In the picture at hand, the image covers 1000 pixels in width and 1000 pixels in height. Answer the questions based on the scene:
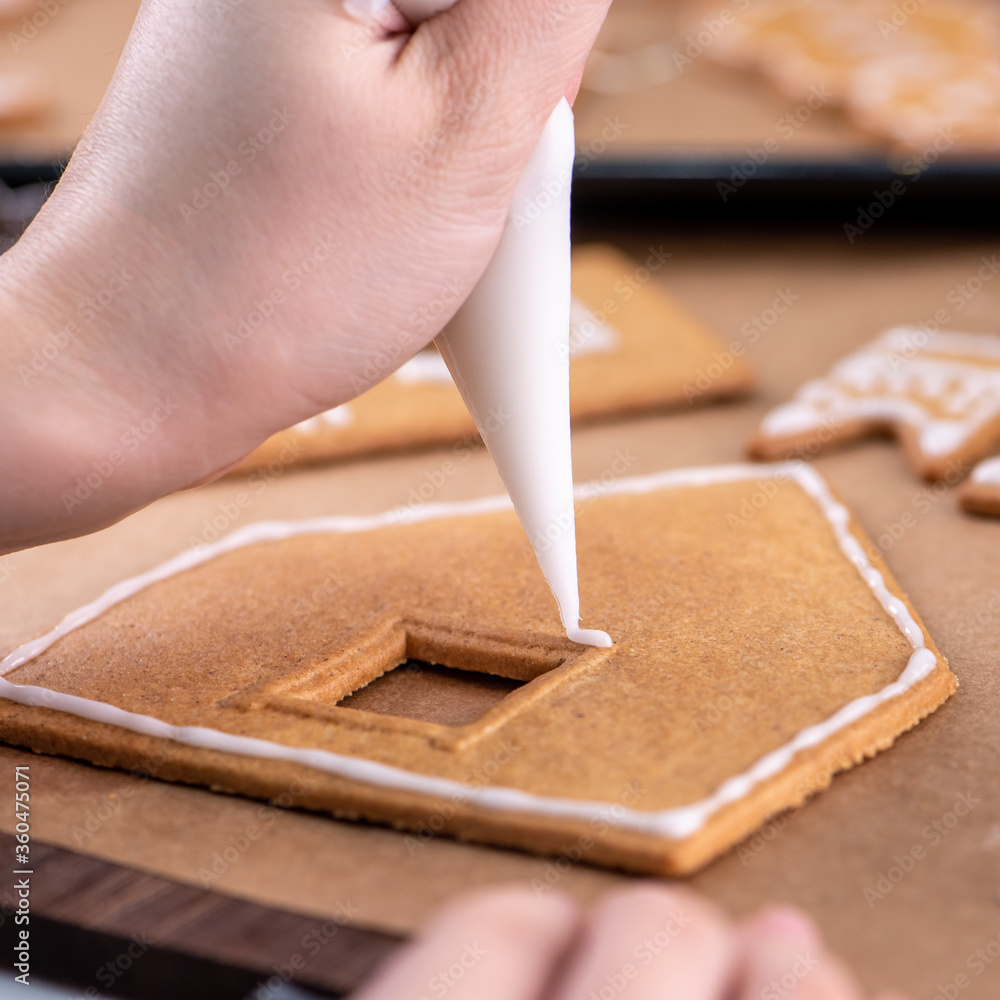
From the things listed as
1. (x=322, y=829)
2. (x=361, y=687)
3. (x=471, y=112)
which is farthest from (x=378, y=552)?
(x=471, y=112)

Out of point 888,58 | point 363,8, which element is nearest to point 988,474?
point 363,8

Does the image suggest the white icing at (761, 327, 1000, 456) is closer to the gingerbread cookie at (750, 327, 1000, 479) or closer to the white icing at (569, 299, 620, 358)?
the gingerbread cookie at (750, 327, 1000, 479)

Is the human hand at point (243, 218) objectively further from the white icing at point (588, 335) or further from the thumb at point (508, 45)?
the white icing at point (588, 335)

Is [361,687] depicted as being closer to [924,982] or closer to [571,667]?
[571,667]

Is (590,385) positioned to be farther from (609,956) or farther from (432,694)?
(609,956)

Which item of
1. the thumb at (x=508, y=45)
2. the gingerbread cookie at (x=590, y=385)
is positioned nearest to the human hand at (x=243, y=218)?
the thumb at (x=508, y=45)

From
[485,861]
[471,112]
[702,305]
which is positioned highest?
[471,112]
